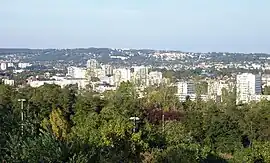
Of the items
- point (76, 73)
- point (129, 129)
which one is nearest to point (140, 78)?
point (129, 129)

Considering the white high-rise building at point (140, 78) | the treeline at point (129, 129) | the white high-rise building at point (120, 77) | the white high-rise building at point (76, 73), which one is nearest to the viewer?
the treeline at point (129, 129)

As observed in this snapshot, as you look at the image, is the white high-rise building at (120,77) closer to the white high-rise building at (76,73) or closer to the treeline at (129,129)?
the white high-rise building at (76,73)

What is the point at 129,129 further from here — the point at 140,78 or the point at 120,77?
the point at 120,77

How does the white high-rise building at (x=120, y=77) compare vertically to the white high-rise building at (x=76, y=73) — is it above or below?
above

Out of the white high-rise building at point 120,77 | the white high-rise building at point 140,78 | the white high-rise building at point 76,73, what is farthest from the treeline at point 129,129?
the white high-rise building at point 76,73

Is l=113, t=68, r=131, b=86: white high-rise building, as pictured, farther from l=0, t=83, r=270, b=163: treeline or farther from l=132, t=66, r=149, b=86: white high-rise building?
l=0, t=83, r=270, b=163: treeline

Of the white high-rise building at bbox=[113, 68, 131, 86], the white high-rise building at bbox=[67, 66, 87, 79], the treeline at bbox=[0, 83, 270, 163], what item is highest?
the treeline at bbox=[0, 83, 270, 163]

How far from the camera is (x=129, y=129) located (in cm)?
1739

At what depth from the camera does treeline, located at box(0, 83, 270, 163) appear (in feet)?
27.6

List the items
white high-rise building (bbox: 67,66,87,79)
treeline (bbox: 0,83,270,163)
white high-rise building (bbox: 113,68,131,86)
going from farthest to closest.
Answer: white high-rise building (bbox: 67,66,87,79)
white high-rise building (bbox: 113,68,131,86)
treeline (bbox: 0,83,270,163)

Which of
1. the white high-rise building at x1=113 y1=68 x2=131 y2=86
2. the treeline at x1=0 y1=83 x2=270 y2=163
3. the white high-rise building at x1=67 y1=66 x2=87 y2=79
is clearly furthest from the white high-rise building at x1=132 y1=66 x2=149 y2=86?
the white high-rise building at x1=67 y1=66 x2=87 y2=79

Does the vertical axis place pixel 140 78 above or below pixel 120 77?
above

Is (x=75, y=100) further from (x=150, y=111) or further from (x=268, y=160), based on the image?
(x=268, y=160)

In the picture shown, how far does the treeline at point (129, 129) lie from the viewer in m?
8.42
